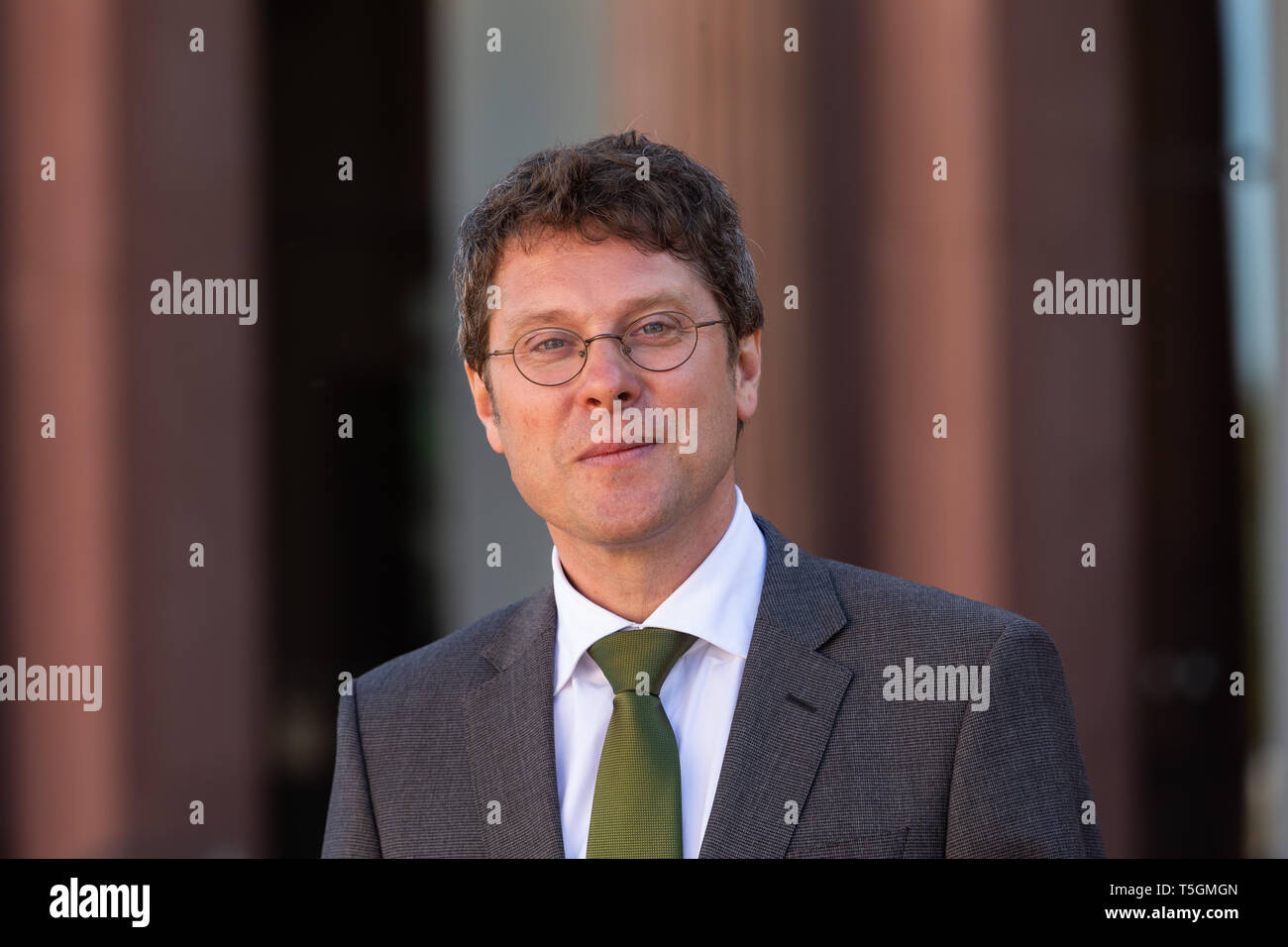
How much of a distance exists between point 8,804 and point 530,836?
1705 mm

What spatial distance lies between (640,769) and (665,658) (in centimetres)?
21

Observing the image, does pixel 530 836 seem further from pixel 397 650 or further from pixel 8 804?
pixel 8 804

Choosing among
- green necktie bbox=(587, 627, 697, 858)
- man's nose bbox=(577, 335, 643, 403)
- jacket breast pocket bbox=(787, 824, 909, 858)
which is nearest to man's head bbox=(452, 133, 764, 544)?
man's nose bbox=(577, 335, 643, 403)

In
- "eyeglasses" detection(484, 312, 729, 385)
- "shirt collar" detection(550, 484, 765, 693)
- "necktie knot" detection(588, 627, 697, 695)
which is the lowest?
"necktie knot" detection(588, 627, 697, 695)

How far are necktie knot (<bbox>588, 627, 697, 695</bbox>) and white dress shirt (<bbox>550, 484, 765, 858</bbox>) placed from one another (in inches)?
0.7

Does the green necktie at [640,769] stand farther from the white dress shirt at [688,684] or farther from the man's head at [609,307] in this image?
the man's head at [609,307]

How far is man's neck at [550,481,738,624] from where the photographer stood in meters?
2.11

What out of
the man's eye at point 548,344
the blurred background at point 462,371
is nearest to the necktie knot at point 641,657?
the man's eye at point 548,344

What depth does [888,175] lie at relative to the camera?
2889 mm

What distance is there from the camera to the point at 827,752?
1947mm

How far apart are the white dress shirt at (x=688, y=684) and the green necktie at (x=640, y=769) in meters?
0.03

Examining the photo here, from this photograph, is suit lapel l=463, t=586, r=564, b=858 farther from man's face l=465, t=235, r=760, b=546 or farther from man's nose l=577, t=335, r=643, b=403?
man's nose l=577, t=335, r=643, b=403

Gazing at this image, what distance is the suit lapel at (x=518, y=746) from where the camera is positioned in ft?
6.63

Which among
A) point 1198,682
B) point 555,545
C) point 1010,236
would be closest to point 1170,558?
point 1198,682
